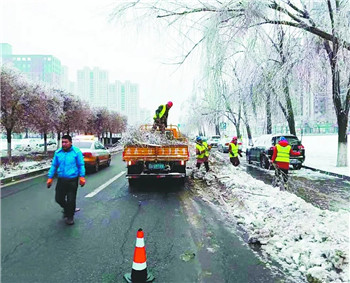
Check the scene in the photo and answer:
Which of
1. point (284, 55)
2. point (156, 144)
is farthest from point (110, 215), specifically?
point (284, 55)

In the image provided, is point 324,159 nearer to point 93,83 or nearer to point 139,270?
point 139,270

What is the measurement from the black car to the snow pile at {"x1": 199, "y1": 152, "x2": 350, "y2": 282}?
7437mm

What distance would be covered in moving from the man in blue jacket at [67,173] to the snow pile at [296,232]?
3276 mm

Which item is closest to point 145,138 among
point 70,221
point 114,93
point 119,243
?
point 70,221

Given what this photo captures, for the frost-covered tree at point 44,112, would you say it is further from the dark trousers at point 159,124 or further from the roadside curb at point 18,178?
the dark trousers at point 159,124

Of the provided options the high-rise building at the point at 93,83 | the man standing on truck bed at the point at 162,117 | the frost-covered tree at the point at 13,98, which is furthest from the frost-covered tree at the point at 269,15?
the high-rise building at the point at 93,83

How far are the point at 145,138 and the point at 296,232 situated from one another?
6.66 meters

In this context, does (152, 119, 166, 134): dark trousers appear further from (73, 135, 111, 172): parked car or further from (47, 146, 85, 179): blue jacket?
(47, 146, 85, 179): blue jacket

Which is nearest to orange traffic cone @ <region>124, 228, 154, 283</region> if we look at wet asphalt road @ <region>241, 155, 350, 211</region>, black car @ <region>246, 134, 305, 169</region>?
wet asphalt road @ <region>241, 155, 350, 211</region>

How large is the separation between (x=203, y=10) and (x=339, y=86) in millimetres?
8133

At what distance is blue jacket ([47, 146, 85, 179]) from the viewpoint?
593cm

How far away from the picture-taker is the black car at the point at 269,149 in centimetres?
1493

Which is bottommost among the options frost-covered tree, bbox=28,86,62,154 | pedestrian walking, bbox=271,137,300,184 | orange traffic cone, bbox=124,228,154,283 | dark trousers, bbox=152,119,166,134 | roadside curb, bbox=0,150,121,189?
roadside curb, bbox=0,150,121,189

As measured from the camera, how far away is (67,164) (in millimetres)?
5941
